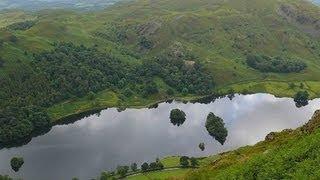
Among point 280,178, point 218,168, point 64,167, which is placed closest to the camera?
point 280,178

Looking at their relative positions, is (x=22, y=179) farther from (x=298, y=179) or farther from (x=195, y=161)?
(x=298, y=179)

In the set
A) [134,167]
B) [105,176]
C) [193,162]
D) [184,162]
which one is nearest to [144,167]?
[134,167]

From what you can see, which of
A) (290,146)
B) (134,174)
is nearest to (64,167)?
(134,174)

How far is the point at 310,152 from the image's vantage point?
229ft

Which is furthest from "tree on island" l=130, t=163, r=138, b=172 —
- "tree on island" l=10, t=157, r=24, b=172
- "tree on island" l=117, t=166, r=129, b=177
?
"tree on island" l=10, t=157, r=24, b=172

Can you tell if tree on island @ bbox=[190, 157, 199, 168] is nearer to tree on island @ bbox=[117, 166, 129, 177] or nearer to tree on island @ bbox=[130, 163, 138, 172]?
tree on island @ bbox=[130, 163, 138, 172]

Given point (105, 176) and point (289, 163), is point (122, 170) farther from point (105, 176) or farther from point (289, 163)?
point (289, 163)

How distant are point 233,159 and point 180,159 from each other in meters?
94.7

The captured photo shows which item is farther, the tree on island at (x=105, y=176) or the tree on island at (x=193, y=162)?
the tree on island at (x=193, y=162)

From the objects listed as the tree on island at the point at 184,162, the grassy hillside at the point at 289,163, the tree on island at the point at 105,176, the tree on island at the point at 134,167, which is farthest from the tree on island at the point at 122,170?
the grassy hillside at the point at 289,163

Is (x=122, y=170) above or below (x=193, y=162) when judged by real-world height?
below

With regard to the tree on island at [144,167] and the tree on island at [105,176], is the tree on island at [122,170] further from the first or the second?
the tree on island at [144,167]

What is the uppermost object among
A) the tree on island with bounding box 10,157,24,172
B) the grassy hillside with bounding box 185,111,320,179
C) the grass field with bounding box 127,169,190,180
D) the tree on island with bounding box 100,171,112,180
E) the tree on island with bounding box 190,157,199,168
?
the grassy hillside with bounding box 185,111,320,179

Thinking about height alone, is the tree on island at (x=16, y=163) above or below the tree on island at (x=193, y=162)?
below
